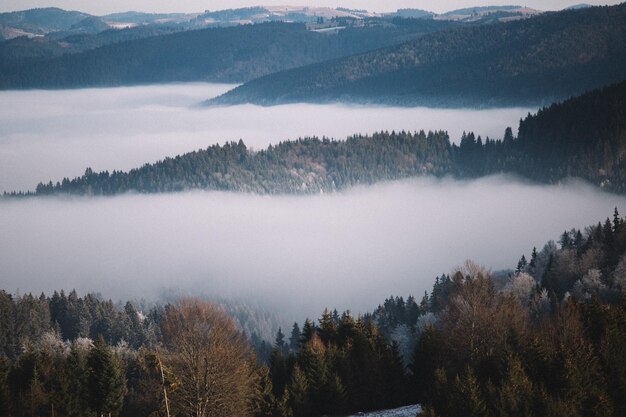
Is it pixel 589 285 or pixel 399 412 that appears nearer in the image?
pixel 399 412

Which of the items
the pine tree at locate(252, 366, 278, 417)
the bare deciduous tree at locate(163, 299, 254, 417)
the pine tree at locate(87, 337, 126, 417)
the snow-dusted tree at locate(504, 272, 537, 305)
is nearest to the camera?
the bare deciduous tree at locate(163, 299, 254, 417)

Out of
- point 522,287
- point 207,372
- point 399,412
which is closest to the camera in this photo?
point 207,372

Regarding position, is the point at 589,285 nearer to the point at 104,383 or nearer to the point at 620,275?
the point at 620,275

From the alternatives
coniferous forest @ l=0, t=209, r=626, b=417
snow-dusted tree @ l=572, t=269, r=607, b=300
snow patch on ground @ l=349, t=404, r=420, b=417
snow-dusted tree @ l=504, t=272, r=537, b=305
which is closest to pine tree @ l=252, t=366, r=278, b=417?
coniferous forest @ l=0, t=209, r=626, b=417

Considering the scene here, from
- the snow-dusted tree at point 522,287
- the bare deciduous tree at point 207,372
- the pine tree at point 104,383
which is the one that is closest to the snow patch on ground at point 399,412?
the bare deciduous tree at point 207,372

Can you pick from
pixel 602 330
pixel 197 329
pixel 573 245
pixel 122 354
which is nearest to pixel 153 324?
pixel 122 354

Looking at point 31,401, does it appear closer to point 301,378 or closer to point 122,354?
point 301,378

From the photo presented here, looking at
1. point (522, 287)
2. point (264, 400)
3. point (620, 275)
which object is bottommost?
point (522, 287)

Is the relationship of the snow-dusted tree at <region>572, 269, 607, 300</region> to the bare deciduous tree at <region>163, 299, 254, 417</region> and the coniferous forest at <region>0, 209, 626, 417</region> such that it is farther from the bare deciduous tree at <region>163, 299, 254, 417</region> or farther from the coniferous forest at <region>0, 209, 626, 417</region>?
the bare deciduous tree at <region>163, 299, 254, 417</region>

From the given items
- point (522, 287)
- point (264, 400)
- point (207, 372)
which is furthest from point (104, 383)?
point (522, 287)

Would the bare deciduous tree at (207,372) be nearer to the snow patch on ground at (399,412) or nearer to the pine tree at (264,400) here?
the pine tree at (264,400)
